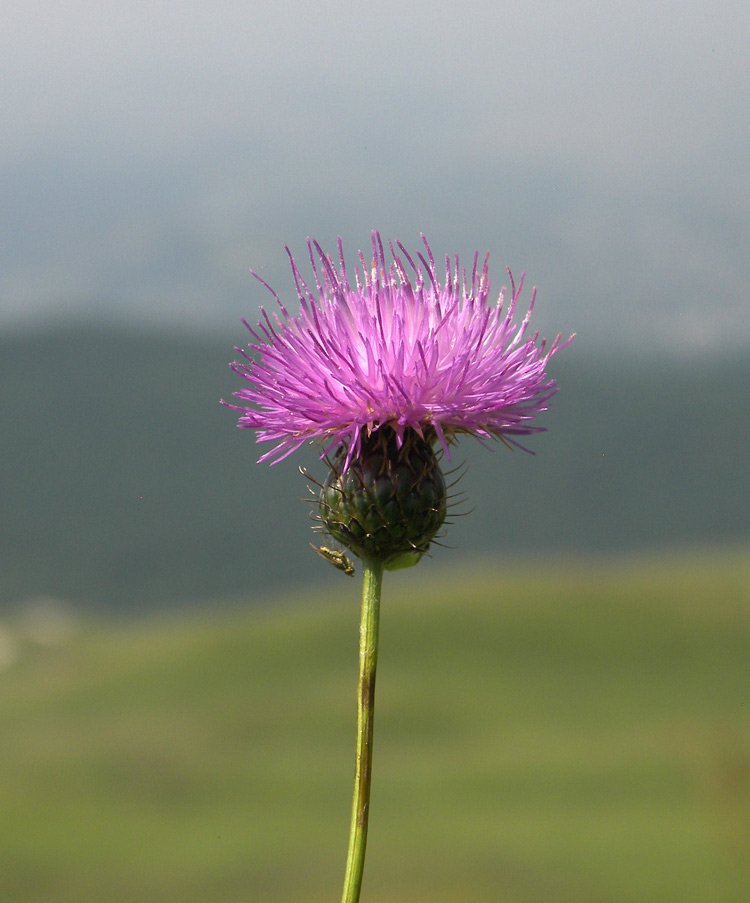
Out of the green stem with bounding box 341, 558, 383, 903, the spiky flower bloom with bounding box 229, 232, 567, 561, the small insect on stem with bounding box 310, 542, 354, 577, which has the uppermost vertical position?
the spiky flower bloom with bounding box 229, 232, 567, 561

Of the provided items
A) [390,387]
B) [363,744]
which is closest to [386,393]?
[390,387]

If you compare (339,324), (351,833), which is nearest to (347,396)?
(339,324)

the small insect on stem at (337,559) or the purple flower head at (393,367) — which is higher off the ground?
the purple flower head at (393,367)

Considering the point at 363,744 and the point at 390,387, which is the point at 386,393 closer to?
the point at 390,387

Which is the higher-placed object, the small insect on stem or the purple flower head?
the purple flower head

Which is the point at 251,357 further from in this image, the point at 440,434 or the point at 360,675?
the point at 360,675
